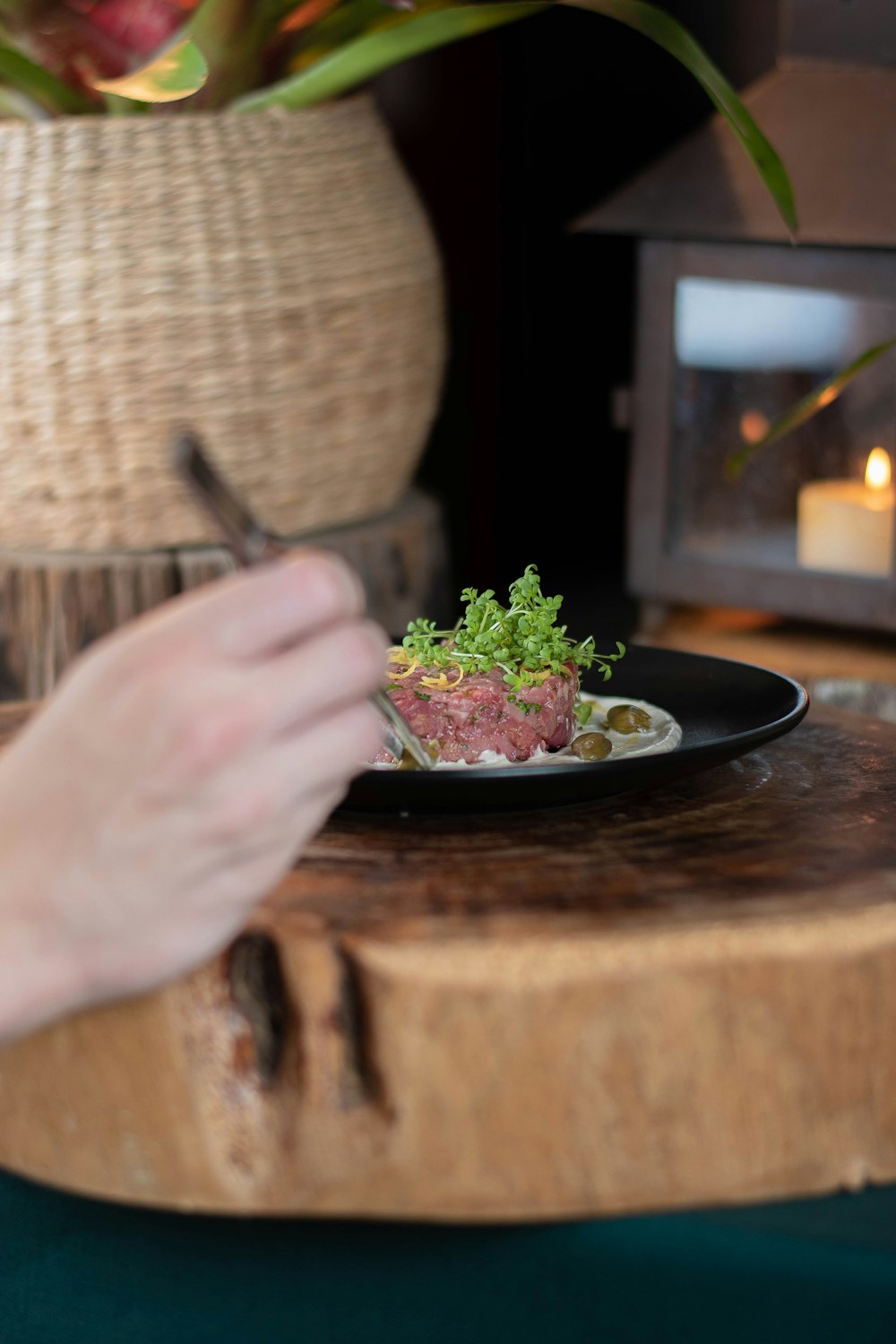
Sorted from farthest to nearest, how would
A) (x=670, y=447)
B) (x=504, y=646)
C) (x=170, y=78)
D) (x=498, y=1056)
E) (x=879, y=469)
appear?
(x=670, y=447)
(x=879, y=469)
(x=170, y=78)
(x=504, y=646)
(x=498, y=1056)

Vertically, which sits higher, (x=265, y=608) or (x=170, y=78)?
(x=170, y=78)

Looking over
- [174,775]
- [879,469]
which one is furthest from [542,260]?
[174,775]

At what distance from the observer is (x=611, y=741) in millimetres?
940

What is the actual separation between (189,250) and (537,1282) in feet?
3.49

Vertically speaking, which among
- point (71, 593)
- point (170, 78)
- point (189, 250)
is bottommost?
point (71, 593)

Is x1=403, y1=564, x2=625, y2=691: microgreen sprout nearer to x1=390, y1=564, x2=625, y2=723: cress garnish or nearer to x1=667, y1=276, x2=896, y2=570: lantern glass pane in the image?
x1=390, y1=564, x2=625, y2=723: cress garnish

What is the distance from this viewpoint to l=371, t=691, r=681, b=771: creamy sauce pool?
2.89 feet

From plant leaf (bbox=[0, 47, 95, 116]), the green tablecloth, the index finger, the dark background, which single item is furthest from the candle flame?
the index finger

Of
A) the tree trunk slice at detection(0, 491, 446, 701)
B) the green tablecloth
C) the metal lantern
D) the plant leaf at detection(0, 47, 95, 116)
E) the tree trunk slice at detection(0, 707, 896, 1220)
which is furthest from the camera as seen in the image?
the metal lantern

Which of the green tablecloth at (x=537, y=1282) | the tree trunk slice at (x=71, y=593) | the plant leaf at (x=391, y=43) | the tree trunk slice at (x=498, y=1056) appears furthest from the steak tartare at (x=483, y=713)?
the plant leaf at (x=391, y=43)

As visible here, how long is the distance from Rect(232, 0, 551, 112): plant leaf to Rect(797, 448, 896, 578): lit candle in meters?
0.61

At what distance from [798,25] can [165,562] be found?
0.97 meters

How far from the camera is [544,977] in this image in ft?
2.28

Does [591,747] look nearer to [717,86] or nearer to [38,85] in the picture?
[717,86]
